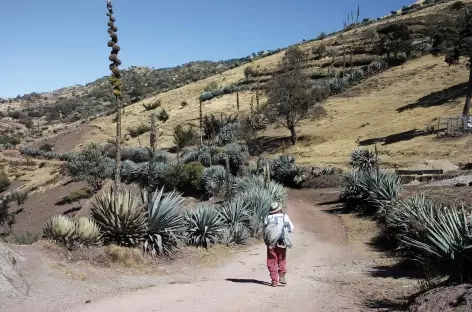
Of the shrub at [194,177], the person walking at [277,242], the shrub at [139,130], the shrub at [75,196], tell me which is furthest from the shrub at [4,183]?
the person walking at [277,242]

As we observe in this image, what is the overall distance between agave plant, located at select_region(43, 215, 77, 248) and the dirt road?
231cm

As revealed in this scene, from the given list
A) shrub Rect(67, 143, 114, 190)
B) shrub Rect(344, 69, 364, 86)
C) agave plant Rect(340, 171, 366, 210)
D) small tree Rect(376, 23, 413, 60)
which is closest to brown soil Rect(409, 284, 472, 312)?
agave plant Rect(340, 171, 366, 210)

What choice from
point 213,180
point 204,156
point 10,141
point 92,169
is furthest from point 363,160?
point 10,141

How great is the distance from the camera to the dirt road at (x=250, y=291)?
7.16 meters

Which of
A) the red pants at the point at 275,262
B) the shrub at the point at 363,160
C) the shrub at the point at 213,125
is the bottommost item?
the red pants at the point at 275,262

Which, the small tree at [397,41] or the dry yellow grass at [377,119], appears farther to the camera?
the small tree at [397,41]

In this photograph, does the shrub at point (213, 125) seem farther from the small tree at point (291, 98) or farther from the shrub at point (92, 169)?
the shrub at point (92, 169)

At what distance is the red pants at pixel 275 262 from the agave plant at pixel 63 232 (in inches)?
157

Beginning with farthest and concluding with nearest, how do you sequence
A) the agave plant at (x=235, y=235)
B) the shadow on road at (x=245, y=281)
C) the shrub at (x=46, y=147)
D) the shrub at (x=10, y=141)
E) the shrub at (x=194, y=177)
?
the shrub at (x=10, y=141)
the shrub at (x=46, y=147)
the shrub at (x=194, y=177)
the agave plant at (x=235, y=235)
the shadow on road at (x=245, y=281)

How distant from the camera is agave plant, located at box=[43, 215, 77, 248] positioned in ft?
31.4

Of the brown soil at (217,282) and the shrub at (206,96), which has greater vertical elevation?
the shrub at (206,96)

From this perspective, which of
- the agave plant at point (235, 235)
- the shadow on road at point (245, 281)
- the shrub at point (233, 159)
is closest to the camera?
the shadow on road at point (245, 281)

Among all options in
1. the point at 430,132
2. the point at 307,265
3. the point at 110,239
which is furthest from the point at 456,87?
the point at 110,239

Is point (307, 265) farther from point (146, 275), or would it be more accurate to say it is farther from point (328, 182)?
point (328, 182)
